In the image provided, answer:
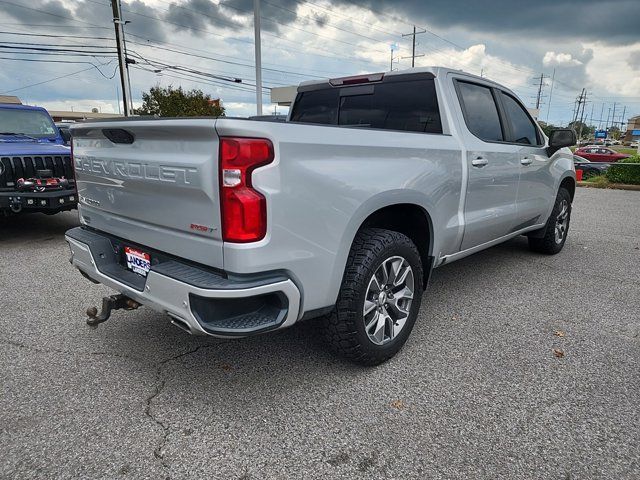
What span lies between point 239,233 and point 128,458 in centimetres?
117

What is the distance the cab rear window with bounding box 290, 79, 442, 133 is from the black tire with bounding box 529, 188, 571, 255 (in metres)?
2.71

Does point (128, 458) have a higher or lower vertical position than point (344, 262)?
lower

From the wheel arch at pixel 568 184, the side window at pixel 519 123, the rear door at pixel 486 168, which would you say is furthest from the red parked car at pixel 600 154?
the rear door at pixel 486 168

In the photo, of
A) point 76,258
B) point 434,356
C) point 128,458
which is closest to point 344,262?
point 434,356

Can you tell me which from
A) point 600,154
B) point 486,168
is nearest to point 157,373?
point 486,168

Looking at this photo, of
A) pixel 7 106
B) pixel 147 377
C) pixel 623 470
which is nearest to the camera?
pixel 623 470

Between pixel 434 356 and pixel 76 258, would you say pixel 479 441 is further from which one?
pixel 76 258

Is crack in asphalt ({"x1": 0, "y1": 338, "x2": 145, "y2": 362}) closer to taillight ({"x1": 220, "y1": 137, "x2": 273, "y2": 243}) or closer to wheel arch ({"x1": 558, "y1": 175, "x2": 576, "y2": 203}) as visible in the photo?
taillight ({"x1": 220, "y1": 137, "x2": 273, "y2": 243})

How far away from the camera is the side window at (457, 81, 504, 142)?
3635 millimetres

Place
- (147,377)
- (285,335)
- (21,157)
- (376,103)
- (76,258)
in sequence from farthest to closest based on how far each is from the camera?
(21,157)
(376,103)
(285,335)
(76,258)
(147,377)

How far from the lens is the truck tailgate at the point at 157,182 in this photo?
2090 millimetres

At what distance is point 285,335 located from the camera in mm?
3342

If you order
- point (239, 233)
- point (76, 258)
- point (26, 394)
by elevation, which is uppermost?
point (239, 233)

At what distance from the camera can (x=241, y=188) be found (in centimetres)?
202
